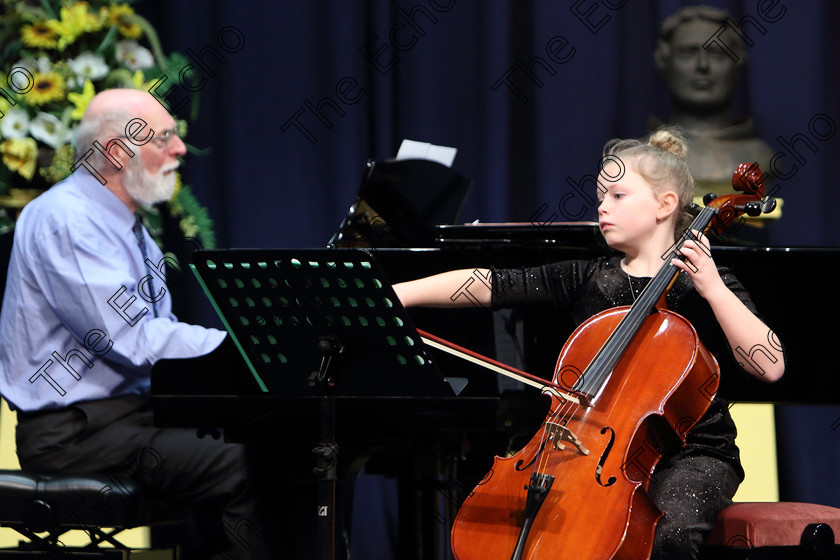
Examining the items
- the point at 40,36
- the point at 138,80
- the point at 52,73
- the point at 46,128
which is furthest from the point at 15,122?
the point at 138,80

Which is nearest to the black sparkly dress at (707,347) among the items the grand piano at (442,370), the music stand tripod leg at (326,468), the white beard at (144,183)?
the grand piano at (442,370)

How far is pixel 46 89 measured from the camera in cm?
349

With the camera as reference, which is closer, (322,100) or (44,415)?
(44,415)

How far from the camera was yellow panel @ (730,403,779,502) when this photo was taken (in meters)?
3.69

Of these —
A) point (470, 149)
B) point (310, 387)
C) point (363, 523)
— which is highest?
point (470, 149)

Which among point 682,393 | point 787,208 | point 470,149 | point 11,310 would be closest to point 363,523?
point 470,149

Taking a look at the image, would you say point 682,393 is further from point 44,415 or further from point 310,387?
point 44,415

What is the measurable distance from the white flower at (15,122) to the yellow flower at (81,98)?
166mm

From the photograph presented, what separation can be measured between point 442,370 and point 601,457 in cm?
61

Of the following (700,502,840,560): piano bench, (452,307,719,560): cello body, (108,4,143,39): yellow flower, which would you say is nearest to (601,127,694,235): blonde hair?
(452,307,719,560): cello body

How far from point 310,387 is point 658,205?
2.91 feet

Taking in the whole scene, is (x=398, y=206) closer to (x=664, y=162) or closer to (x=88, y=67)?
(x=664, y=162)

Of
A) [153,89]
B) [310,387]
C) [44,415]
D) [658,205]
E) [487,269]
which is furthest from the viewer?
[153,89]

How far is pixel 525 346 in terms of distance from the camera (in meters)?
2.47
